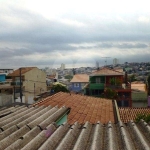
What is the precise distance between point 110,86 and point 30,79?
17240 millimetres

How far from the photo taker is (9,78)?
47.1 meters

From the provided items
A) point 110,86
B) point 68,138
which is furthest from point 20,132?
point 110,86

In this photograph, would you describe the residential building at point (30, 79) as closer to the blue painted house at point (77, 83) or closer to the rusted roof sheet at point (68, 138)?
the blue painted house at point (77, 83)

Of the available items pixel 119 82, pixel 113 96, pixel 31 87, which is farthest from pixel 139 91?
pixel 31 87

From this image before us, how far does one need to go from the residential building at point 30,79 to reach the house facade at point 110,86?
39.5ft

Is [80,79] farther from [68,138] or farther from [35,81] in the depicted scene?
[68,138]

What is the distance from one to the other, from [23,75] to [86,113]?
33892mm

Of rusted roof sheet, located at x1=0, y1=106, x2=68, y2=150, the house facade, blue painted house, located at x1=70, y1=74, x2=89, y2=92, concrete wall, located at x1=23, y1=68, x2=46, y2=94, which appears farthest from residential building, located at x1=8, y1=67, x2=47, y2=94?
rusted roof sheet, located at x1=0, y1=106, x2=68, y2=150

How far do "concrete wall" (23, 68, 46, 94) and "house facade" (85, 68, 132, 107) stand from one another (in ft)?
39.5

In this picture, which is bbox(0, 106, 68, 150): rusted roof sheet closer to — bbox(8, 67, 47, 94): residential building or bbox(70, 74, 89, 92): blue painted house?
bbox(8, 67, 47, 94): residential building

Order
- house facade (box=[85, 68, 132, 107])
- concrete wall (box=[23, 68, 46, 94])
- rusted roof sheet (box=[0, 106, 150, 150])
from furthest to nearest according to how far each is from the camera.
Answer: concrete wall (box=[23, 68, 46, 94]) < house facade (box=[85, 68, 132, 107]) < rusted roof sheet (box=[0, 106, 150, 150])

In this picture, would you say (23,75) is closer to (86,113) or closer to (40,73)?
(40,73)

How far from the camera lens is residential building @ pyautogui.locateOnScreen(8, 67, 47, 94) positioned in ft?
146

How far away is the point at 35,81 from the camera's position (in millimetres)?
47688
